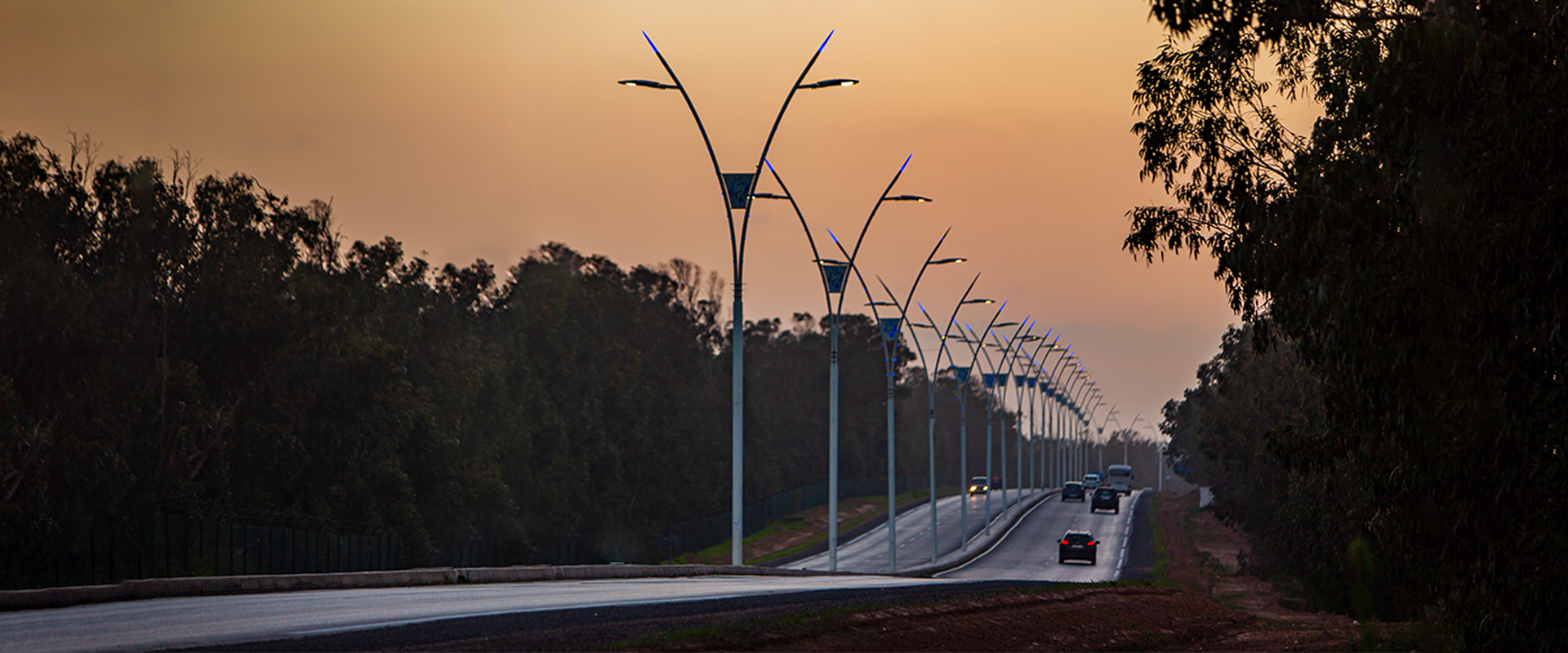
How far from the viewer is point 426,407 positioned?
2606 inches

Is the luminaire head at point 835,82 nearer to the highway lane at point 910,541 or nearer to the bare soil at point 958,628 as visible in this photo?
the bare soil at point 958,628

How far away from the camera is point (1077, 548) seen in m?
77.3

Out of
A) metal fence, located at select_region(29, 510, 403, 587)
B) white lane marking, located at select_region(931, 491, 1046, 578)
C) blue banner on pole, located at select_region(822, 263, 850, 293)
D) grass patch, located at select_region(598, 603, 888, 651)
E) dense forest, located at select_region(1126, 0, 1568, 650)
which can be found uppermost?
blue banner on pole, located at select_region(822, 263, 850, 293)

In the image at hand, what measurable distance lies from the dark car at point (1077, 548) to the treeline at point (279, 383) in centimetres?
2751

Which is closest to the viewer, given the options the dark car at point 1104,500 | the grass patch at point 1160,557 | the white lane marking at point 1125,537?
the grass patch at point 1160,557

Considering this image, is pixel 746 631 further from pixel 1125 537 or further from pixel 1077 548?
pixel 1125 537

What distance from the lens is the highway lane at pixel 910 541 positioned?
7969 cm

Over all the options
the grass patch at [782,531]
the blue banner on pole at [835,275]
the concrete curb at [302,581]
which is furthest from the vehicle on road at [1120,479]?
the concrete curb at [302,581]

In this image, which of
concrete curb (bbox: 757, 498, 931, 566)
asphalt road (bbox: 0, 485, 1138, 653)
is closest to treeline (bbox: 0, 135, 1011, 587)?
concrete curb (bbox: 757, 498, 931, 566)

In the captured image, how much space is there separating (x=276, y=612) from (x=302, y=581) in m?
6.34

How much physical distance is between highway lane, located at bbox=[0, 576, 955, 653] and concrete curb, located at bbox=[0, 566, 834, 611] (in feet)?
1.02

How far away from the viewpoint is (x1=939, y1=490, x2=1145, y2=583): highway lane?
6900 centimetres

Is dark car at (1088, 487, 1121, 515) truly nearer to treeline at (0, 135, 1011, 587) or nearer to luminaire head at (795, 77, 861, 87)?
treeline at (0, 135, 1011, 587)

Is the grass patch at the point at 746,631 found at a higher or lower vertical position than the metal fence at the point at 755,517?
higher
